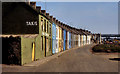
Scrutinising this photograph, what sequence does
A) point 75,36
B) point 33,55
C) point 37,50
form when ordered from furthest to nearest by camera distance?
point 75,36 < point 37,50 < point 33,55

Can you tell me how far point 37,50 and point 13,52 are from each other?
675cm

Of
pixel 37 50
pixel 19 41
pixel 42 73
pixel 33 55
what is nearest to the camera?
pixel 42 73

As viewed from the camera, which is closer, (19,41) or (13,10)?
(19,41)

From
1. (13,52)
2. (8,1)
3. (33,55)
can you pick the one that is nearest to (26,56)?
(13,52)

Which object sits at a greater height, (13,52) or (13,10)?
(13,10)

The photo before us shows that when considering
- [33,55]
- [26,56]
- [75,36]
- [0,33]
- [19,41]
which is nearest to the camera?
[19,41]

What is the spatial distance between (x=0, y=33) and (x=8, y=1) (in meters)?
4.83

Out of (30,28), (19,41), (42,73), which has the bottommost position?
(42,73)

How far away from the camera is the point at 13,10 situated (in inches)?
1022

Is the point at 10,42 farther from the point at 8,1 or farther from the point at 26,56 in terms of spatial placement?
the point at 8,1

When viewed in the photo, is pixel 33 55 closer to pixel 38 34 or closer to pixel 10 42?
pixel 38 34

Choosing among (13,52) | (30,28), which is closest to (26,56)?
(13,52)

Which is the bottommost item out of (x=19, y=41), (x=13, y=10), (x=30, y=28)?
(x=19, y=41)

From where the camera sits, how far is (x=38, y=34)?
25609 millimetres
